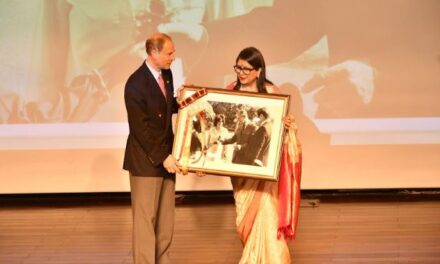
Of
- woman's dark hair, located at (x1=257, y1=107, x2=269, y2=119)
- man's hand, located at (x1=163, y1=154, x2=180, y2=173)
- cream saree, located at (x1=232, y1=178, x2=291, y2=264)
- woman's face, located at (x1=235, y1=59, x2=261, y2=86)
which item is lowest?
cream saree, located at (x1=232, y1=178, x2=291, y2=264)

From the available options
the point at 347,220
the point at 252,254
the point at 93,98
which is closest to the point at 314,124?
the point at 347,220

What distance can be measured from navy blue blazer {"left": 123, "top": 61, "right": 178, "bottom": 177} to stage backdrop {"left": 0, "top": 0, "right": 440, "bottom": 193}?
2168 millimetres

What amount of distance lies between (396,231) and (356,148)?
106cm

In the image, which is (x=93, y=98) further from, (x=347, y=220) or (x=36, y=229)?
(x=347, y=220)

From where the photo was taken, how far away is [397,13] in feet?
20.1

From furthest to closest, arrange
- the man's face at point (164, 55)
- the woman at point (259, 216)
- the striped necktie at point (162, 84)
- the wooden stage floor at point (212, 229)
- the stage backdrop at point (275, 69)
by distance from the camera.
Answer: the stage backdrop at point (275, 69)
the wooden stage floor at point (212, 229)
the woman at point (259, 216)
the striped necktie at point (162, 84)
the man's face at point (164, 55)

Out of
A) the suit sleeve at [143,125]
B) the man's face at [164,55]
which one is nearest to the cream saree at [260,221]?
the suit sleeve at [143,125]

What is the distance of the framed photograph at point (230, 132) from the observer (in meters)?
4.00

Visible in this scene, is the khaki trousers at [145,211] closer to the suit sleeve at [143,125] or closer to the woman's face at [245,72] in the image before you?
the suit sleeve at [143,125]

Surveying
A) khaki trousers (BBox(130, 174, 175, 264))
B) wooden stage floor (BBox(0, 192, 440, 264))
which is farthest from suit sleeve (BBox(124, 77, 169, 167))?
wooden stage floor (BBox(0, 192, 440, 264))

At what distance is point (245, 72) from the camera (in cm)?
405

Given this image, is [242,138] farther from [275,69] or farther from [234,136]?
[275,69]

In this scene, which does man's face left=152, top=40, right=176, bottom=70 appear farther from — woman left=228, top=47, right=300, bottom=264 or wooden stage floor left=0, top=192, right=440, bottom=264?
wooden stage floor left=0, top=192, right=440, bottom=264

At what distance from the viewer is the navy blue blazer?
395 centimetres
